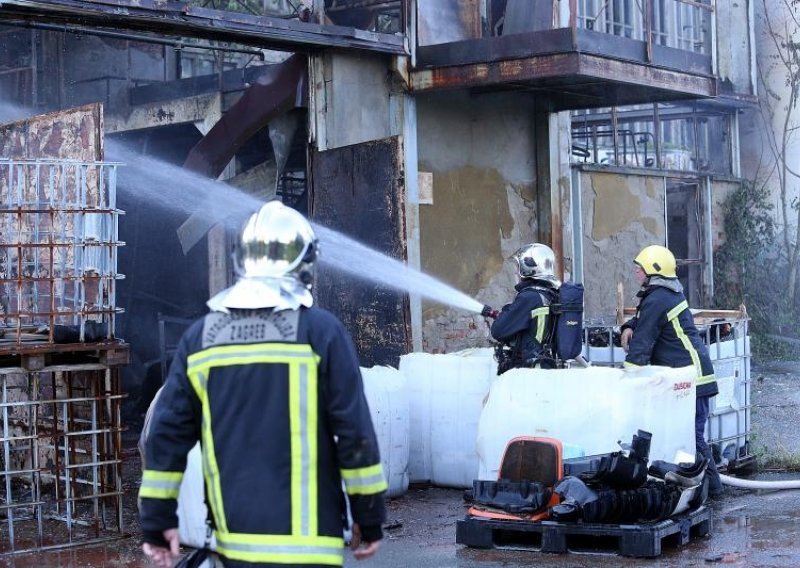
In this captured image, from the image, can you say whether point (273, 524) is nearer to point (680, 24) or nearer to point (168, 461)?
point (168, 461)

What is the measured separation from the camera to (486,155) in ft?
37.3

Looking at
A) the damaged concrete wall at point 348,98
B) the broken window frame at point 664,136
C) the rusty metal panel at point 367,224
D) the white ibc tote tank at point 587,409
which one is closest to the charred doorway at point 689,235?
the broken window frame at point 664,136

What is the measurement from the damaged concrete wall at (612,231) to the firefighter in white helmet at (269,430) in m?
9.56

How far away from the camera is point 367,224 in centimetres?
998

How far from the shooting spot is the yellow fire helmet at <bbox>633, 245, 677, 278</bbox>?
25.8 feet

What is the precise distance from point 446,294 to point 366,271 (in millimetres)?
864

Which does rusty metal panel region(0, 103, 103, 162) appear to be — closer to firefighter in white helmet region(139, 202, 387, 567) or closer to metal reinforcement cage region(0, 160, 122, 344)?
metal reinforcement cage region(0, 160, 122, 344)

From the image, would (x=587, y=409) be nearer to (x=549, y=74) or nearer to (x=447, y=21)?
(x=549, y=74)

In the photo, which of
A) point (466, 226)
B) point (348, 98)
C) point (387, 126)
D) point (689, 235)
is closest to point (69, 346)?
point (348, 98)

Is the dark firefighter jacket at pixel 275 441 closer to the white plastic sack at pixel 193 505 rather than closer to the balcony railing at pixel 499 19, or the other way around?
the white plastic sack at pixel 193 505

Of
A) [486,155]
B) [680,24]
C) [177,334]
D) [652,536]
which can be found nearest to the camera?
[652,536]

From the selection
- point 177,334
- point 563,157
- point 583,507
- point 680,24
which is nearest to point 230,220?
point 177,334

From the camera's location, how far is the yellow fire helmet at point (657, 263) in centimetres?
788

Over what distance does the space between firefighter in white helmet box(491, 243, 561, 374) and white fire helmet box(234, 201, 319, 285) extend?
4.26m
